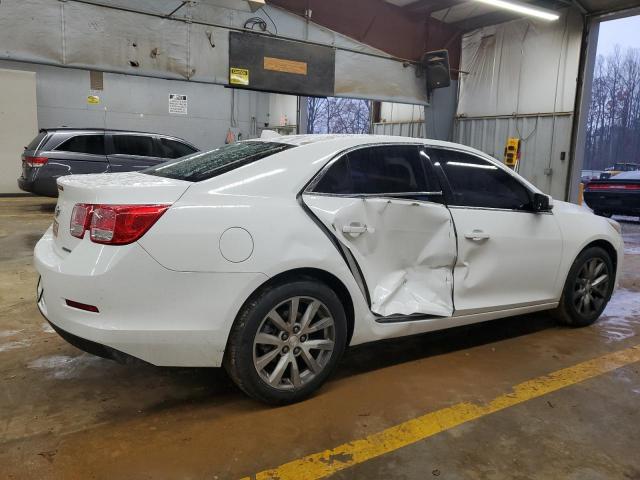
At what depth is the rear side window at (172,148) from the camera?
1077cm

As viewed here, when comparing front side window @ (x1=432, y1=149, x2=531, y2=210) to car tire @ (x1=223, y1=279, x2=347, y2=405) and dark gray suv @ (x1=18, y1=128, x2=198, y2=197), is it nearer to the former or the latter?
car tire @ (x1=223, y1=279, x2=347, y2=405)

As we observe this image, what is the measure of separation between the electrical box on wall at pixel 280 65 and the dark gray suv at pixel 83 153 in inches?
92.5

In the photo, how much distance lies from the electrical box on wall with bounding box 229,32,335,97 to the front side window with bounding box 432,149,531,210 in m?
6.62

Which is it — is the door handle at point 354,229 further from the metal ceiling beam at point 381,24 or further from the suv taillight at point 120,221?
the metal ceiling beam at point 381,24

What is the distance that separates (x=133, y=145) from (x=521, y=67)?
860cm

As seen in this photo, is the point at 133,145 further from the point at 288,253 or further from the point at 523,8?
the point at 288,253

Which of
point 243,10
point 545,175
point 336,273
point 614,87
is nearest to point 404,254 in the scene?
point 336,273

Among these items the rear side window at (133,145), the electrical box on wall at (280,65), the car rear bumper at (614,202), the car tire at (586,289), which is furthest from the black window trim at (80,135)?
the car rear bumper at (614,202)

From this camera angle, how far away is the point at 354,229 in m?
2.92

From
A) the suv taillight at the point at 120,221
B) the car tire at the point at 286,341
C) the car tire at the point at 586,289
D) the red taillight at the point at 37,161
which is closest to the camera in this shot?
the suv taillight at the point at 120,221

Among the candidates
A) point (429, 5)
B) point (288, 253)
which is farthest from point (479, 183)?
point (429, 5)

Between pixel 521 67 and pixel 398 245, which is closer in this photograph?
pixel 398 245

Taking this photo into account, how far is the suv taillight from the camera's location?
2369 mm

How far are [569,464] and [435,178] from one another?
1.79m
